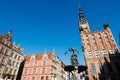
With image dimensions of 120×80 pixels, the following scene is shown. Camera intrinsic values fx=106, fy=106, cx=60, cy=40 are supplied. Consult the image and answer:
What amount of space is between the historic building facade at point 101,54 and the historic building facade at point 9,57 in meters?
24.8

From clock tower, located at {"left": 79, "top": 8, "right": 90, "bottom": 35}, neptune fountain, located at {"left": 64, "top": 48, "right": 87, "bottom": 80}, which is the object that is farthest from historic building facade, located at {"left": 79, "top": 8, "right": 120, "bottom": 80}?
neptune fountain, located at {"left": 64, "top": 48, "right": 87, "bottom": 80}

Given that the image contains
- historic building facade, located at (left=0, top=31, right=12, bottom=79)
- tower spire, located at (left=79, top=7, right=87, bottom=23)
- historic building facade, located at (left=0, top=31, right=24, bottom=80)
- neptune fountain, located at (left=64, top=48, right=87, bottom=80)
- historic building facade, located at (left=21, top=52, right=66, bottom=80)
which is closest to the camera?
neptune fountain, located at (left=64, top=48, right=87, bottom=80)

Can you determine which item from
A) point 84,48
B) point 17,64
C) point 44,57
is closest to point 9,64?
point 17,64

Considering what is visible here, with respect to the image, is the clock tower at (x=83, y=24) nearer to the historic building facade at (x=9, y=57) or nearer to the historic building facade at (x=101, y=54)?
the historic building facade at (x=101, y=54)

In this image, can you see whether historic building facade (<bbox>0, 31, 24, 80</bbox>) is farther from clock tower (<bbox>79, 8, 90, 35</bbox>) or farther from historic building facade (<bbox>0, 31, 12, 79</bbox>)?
clock tower (<bbox>79, 8, 90, 35</bbox>)

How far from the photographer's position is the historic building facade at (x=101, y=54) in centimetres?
3207

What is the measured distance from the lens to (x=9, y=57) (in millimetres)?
35281

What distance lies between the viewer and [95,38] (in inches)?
1547

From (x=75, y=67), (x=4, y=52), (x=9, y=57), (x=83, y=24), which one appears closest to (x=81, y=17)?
(x=83, y=24)

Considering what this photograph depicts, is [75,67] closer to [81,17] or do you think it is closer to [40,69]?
[40,69]

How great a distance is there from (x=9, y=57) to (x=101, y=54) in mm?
30845

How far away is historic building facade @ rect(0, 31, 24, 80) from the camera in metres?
32.8

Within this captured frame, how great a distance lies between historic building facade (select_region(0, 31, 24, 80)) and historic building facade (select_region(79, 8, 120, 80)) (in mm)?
24781

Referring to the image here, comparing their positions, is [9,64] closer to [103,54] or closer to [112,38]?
[103,54]
